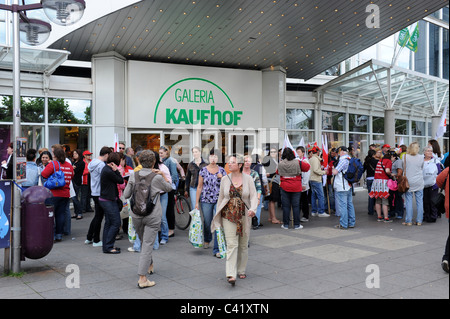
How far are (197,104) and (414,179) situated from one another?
8.26 meters

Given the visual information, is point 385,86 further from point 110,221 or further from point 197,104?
point 110,221

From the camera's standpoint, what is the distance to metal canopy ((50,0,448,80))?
11750 millimetres

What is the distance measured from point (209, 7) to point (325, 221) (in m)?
6.28

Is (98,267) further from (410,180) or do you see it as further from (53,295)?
(410,180)

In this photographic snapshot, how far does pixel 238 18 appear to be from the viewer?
1239cm

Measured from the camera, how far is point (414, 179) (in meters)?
10.2

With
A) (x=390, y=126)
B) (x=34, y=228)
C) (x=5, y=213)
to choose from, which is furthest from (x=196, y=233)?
(x=390, y=126)

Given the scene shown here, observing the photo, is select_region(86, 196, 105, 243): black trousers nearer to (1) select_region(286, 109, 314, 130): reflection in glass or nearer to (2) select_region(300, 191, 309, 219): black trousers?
(2) select_region(300, 191, 309, 219): black trousers

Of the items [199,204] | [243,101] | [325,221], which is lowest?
[325,221]

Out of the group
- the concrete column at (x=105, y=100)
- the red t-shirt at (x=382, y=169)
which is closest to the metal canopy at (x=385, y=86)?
the red t-shirt at (x=382, y=169)

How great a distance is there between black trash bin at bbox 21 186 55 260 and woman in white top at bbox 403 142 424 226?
783cm

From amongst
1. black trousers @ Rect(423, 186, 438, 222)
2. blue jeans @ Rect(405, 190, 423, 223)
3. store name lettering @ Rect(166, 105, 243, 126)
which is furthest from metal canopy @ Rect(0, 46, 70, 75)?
black trousers @ Rect(423, 186, 438, 222)

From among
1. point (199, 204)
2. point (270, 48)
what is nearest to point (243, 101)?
point (270, 48)

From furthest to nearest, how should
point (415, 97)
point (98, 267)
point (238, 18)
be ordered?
point (415, 97)
point (238, 18)
point (98, 267)
